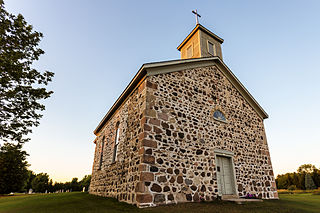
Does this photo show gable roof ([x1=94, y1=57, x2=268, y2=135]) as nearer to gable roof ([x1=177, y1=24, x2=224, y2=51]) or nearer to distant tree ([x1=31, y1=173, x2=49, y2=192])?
gable roof ([x1=177, y1=24, x2=224, y2=51])

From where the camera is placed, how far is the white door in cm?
854

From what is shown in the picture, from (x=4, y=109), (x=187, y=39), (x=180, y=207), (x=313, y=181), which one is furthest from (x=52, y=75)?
(x=313, y=181)

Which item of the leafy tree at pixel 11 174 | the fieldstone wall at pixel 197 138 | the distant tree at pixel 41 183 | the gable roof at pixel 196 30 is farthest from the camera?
the distant tree at pixel 41 183

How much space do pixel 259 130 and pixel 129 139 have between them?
922 cm

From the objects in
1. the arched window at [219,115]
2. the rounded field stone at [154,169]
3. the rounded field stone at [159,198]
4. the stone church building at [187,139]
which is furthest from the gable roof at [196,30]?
the rounded field stone at [159,198]

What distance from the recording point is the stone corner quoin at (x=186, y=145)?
21.5 ft

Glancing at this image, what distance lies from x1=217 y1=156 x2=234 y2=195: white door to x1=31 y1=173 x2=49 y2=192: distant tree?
60.9 metres

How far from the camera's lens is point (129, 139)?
818cm

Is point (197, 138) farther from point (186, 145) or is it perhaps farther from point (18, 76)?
point (18, 76)

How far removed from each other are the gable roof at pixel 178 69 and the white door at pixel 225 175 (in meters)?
5.23

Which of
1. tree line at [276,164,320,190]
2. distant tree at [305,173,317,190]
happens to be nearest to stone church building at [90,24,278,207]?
tree line at [276,164,320,190]

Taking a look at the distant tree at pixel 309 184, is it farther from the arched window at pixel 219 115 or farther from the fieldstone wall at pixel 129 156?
the fieldstone wall at pixel 129 156

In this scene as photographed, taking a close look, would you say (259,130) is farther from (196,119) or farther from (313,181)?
(313,181)

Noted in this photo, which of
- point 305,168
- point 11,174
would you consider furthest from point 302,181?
point 11,174
